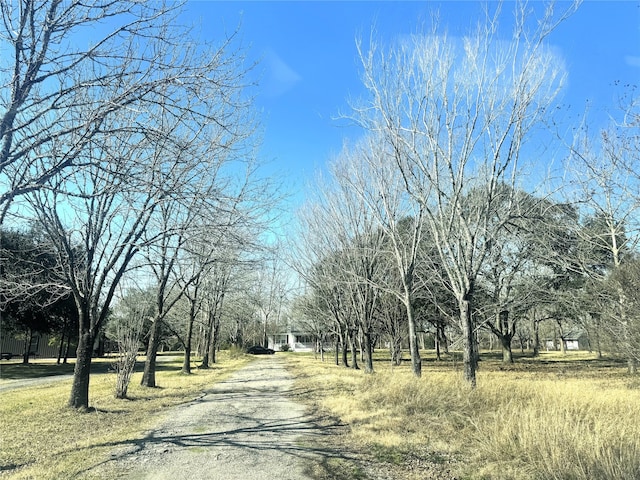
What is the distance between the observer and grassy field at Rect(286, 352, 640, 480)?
4.59m

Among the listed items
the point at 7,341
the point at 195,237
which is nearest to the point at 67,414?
the point at 195,237

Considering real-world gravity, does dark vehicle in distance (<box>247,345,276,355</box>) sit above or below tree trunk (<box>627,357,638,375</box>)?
below

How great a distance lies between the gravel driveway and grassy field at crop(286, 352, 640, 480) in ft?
1.80

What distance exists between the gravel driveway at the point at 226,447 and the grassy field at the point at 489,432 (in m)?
0.55

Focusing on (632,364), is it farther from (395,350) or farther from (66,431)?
(66,431)

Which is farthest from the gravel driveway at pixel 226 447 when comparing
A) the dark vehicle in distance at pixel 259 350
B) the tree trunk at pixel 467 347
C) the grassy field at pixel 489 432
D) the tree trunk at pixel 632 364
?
the dark vehicle in distance at pixel 259 350

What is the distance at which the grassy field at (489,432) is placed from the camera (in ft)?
15.1

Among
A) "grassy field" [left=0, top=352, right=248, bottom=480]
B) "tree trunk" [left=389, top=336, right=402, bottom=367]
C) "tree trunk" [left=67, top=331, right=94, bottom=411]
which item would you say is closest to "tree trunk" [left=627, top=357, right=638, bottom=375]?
"tree trunk" [left=389, top=336, right=402, bottom=367]

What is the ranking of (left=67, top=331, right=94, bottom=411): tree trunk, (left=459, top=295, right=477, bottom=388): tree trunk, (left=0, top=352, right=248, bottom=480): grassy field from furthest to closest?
(left=459, top=295, right=477, bottom=388): tree trunk → (left=67, top=331, right=94, bottom=411): tree trunk → (left=0, top=352, right=248, bottom=480): grassy field

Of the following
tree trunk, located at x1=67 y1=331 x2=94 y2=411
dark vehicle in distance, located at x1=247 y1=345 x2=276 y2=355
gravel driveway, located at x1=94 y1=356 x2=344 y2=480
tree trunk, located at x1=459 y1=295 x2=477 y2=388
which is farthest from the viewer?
dark vehicle in distance, located at x1=247 y1=345 x2=276 y2=355

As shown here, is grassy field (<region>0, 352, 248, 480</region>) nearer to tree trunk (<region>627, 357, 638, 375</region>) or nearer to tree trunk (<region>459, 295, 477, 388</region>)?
tree trunk (<region>459, 295, 477, 388</region>)

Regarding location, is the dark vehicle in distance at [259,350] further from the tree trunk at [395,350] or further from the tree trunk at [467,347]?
the tree trunk at [467,347]

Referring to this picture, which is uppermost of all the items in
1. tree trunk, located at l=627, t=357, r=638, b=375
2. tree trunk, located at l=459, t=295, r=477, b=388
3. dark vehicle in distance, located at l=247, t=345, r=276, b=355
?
tree trunk, located at l=459, t=295, r=477, b=388

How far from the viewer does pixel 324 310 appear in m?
29.6
